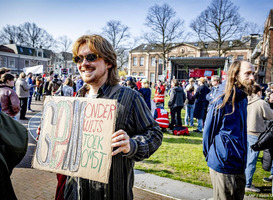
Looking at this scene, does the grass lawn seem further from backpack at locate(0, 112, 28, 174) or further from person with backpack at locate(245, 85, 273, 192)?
backpack at locate(0, 112, 28, 174)

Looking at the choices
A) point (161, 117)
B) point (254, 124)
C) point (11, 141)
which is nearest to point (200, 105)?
point (161, 117)

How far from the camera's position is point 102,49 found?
5.18ft

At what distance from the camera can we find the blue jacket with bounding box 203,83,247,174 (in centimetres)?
192

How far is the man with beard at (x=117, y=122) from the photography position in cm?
143

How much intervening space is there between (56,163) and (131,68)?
50561 millimetres

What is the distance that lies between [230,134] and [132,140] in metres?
1.23

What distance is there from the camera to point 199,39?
99.7 ft

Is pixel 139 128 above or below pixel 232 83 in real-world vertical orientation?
below

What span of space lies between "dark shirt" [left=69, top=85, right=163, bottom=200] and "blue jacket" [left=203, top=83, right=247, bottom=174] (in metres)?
0.84

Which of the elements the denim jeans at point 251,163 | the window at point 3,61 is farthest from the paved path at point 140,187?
the window at point 3,61

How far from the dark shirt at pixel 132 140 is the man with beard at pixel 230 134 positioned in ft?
2.79

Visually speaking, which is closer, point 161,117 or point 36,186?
point 36,186

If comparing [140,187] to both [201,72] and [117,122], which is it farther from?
[201,72]

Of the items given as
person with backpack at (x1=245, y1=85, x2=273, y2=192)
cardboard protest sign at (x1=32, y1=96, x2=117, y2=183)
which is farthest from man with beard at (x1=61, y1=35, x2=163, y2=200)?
person with backpack at (x1=245, y1=85, x2=273, y2=192)
